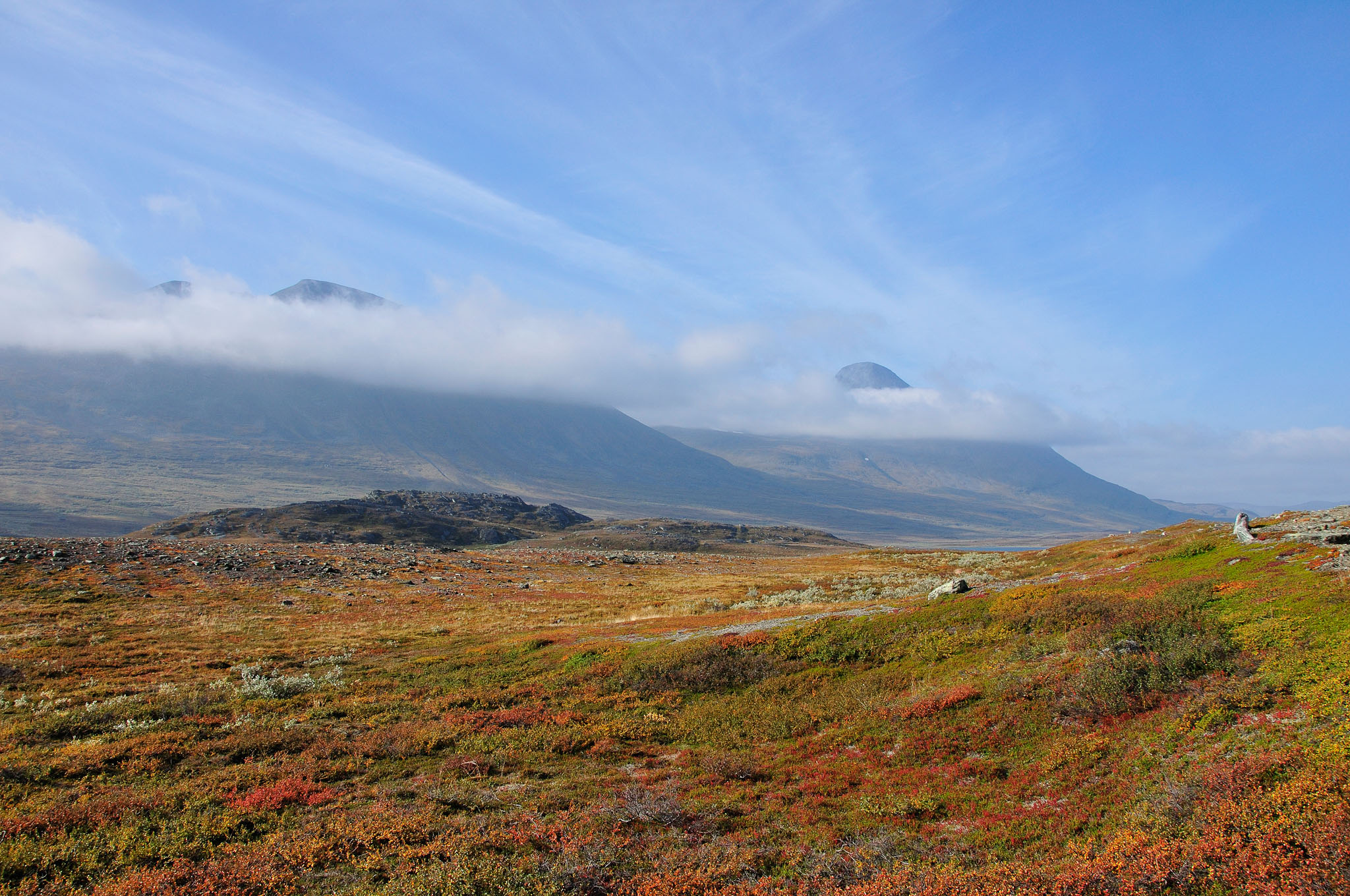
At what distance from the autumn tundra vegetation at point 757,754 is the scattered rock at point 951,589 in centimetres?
93

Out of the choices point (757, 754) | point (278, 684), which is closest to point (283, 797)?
point (757, 754)

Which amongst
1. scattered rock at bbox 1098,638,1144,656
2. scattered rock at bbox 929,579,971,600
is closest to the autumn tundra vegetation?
scattered rock at bbox 1098,638,1144,656

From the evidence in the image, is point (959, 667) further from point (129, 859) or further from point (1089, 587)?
point (129, 859)

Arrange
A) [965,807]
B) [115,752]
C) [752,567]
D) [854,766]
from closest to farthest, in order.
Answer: [965,807], [854,766], [115,752], [752,567]

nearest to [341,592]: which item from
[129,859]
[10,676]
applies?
[10,676]

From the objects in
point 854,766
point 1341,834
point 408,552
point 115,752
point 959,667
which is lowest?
point 408,552

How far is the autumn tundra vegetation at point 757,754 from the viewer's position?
9.41 metres

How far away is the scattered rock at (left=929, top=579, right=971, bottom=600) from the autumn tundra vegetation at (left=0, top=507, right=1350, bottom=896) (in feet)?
3.06

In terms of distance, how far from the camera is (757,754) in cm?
1536

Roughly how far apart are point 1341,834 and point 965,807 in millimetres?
5194

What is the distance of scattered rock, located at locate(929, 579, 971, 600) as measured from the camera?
2720cm

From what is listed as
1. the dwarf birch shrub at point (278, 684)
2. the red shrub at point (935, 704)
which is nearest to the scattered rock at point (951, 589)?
the red shrub at point (935, 704)

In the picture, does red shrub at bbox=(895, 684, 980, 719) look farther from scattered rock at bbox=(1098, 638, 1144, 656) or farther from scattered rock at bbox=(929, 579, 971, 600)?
scattered rock at bbox=(929, 579, 971, 600)

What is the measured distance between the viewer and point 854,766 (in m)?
14.0
